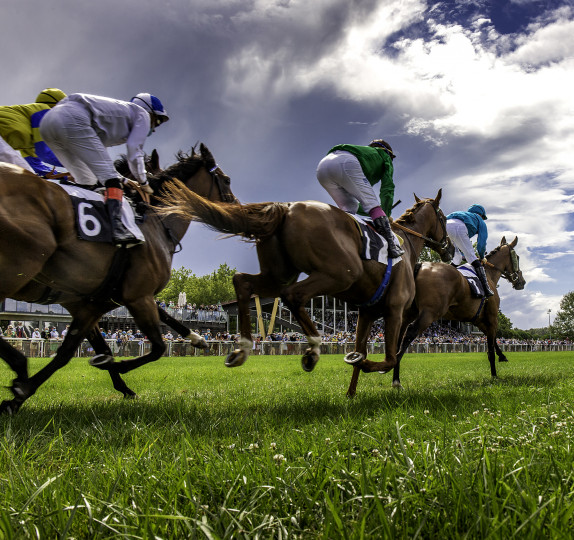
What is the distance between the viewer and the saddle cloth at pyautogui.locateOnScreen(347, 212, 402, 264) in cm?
517

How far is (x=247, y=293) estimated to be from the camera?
4863mm

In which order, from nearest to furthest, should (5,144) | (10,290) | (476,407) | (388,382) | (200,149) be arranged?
(10,290) → (476,407) → (5,144) → (200,149) → (388,382)

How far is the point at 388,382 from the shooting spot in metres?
7.82

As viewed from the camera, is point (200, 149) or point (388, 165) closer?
point (388, 165)

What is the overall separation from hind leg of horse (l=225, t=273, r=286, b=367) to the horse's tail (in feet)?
1.61

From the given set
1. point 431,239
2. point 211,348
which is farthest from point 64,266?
point 211,348

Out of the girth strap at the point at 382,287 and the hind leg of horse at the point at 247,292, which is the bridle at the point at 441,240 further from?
the hind leg of horse at the point at 247,292

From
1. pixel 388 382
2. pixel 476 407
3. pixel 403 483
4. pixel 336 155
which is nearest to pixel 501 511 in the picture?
pixel 403 483

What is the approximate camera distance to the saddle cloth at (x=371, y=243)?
5.17 metres

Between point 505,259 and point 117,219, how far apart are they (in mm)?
9866

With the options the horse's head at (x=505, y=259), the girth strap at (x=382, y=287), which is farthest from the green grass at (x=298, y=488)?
the horse's head at (x=505, y=259)

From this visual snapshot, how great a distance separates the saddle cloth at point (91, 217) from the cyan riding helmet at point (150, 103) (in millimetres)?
1419

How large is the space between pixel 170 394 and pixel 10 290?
9.39 ft

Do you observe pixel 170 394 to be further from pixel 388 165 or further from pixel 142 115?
pixel 388 165
